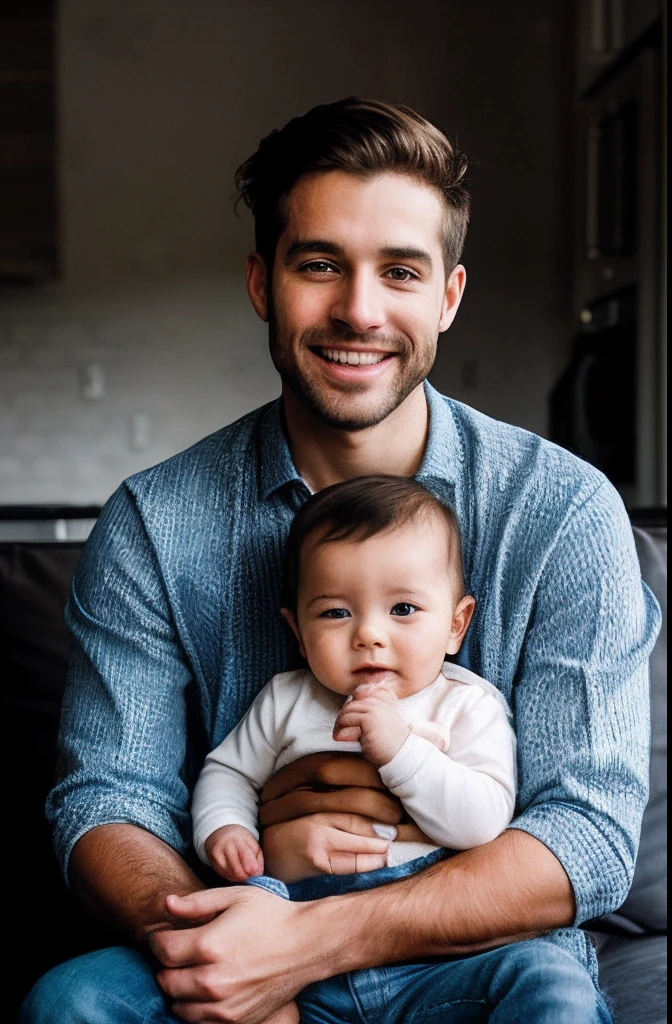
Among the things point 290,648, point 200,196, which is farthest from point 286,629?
point 200,196

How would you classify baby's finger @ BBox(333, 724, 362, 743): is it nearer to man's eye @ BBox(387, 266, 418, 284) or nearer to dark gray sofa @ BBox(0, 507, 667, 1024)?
man's eye @ BBox(387, 266, 418, 284)

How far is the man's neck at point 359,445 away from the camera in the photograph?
1.13 m

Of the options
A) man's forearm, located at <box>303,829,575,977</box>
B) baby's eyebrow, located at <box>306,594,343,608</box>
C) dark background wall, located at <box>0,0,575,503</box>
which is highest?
dark background wall, located at <box>0,0,575,503</box>

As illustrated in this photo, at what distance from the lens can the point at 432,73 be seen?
4203mm

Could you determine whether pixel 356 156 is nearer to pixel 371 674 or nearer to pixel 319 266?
pixel 319 266

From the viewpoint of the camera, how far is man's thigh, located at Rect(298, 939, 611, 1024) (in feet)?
2.89

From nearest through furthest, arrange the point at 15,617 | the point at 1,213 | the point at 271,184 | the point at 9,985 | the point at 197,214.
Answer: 1. the point at 271,184
2. the point at 9,985
3. the point at 15,617
4. the point at 1,213
5. the point at 197,214

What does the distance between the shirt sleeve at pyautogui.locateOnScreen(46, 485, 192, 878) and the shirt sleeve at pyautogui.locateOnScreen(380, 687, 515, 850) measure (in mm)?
283

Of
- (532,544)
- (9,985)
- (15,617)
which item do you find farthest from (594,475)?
(9,985)

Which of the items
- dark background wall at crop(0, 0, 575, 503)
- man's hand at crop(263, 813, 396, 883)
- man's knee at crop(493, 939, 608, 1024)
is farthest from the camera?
dark background wall at crop(0, 0, 575, 503)

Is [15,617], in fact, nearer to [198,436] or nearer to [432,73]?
[198,436]

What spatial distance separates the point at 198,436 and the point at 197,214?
84cm

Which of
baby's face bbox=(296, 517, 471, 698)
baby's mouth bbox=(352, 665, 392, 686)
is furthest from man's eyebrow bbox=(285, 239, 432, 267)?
baby's mouth bbox=(352, 665, 392, 686)

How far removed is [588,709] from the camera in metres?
1.02
